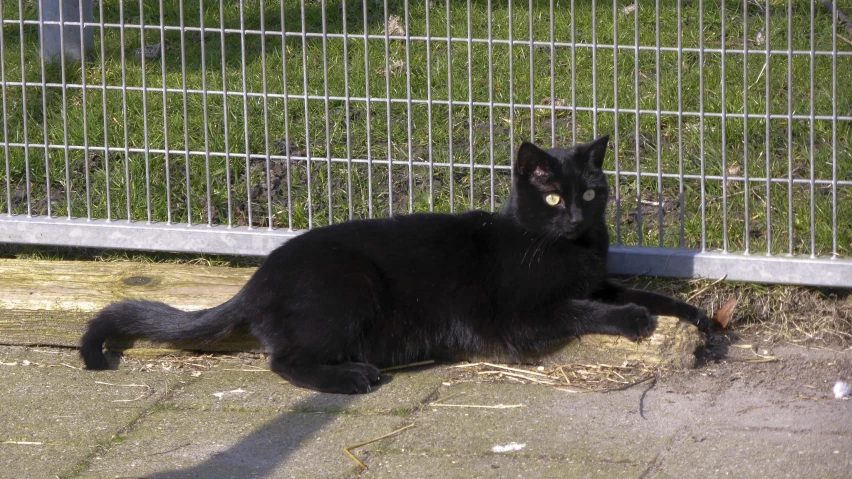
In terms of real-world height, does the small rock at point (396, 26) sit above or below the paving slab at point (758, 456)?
above

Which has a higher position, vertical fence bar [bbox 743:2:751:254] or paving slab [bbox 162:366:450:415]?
vertical fence bar [bbox 743:2:751:254]

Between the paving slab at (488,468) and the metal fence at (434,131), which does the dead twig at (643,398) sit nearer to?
the paving slab at (488,468)

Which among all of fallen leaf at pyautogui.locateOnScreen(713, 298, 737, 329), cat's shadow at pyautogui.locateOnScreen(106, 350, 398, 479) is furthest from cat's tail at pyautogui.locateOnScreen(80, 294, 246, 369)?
fallen leaf at pyautogui.locateOnScreen(713, 298, 737, 329)

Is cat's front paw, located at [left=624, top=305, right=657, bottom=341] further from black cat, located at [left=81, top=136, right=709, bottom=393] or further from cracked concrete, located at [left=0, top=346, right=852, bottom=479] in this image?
cracked concrete, located at [left=0, top=346, right=852, bottom=479]

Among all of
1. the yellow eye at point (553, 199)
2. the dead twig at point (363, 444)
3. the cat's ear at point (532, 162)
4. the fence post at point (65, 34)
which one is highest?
the fence post at point (65, 34)

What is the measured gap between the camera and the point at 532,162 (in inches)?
153

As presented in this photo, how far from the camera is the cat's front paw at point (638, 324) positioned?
12.2 feet

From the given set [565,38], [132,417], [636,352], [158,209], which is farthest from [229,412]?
[565,38]

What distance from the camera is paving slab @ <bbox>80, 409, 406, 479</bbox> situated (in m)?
3.08

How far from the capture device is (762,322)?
4.17 metres

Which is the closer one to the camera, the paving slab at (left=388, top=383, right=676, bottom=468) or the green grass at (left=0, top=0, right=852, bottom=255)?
the paving slab at (left=388, top=383, right=676, bottom=468)

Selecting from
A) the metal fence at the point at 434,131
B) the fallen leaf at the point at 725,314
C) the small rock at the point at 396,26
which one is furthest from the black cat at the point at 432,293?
the small rock at the point at 396,26

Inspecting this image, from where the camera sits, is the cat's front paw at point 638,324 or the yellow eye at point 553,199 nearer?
the cat's front paw at point 638,324

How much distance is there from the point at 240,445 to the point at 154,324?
0.87 meters
